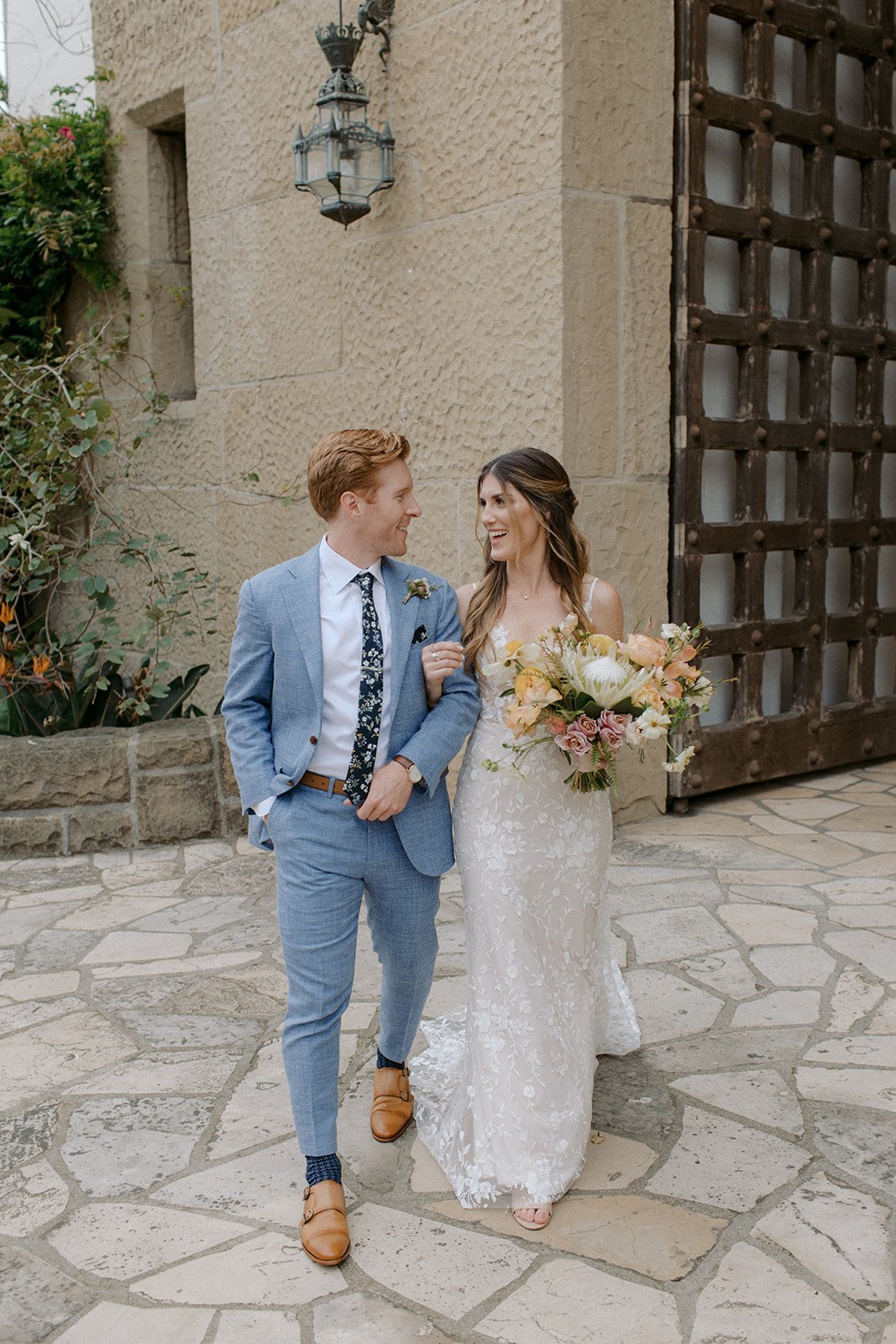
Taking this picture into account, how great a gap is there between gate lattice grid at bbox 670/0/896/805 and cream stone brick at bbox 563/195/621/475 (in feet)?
1.25

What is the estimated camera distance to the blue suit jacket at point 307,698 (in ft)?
8.99

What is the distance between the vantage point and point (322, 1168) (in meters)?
2.74

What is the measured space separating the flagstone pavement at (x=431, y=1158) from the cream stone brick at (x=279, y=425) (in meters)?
2.54

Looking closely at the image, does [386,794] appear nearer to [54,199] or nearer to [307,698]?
[307,698]

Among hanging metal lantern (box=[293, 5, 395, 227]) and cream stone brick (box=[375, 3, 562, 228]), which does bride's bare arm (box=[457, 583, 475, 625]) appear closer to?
cream stone brick (box=[375, 3, 562, 228])

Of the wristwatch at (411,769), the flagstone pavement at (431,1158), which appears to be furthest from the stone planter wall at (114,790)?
the wristwatch at (411,769)

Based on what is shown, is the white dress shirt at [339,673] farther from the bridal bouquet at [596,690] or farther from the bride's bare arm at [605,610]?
the bride's bare arm at [605,610]

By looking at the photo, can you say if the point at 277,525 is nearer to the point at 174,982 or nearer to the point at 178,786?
the point at 178,786

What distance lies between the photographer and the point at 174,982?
415 cm

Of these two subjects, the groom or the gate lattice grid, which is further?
the gate lattice grid

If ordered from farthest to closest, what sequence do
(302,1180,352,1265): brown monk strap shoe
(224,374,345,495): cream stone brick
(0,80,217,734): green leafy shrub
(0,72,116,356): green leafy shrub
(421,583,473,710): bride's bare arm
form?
(0,72,116,356): green leafy shrub, (224,374,345,495): cream stone brick, (0,80,217,734): green leafy shrub, (421,583,473,710): bride's bare arm, (302,1180,352,1265): brown monk strap shoe

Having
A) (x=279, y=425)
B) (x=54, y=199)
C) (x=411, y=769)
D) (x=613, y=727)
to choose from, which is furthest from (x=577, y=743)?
(x=54, y=199)

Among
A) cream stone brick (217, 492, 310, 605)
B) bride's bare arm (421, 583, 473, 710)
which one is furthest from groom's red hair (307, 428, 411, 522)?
cream stone brick (217, 492, 310, 605)

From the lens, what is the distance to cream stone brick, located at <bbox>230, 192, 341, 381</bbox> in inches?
248
